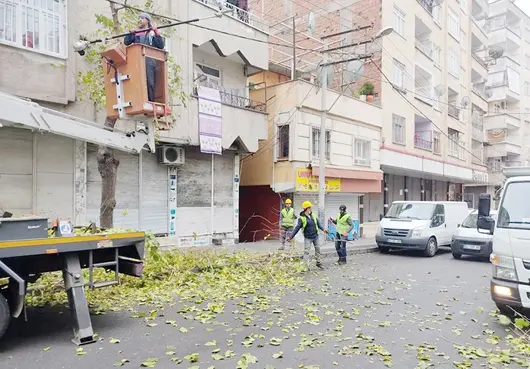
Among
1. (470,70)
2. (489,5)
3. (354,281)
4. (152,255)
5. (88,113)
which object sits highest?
(489,5)

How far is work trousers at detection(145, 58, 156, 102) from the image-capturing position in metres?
6.62

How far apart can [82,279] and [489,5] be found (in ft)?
163

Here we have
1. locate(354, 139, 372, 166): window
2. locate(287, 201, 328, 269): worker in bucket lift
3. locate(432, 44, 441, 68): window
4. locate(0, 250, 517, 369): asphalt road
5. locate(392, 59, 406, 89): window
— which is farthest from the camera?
locate(432, 44, 441, 68): window

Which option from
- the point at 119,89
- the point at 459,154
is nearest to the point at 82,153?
the point at 119,89

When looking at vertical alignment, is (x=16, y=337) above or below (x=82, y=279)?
below

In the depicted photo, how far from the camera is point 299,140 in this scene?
17438 millimetres

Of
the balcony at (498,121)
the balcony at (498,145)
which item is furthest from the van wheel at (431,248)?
the balcony at (498,121)

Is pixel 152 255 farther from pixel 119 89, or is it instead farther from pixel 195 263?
pixel 119 89

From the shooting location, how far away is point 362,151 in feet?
70.5

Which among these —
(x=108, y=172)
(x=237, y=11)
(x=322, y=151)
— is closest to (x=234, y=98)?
(x=237, y=11)

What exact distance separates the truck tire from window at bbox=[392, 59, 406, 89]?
72.5 ft

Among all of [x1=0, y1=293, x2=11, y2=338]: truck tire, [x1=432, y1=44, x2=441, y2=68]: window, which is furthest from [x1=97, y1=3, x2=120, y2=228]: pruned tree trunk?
[x1=432, y1=44, x2=441, y2=68]: window

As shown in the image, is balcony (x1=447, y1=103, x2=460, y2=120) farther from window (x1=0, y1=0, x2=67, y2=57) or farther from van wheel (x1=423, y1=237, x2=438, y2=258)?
window (x1=0, y1=0, x2=67, y2=57)

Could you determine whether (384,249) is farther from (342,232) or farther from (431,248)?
(342,232)
